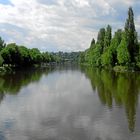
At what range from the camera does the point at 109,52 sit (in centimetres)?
12000

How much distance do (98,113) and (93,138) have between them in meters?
9.16

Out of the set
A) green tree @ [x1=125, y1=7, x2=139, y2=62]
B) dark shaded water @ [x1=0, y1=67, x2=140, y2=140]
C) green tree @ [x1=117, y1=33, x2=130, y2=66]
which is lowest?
dark shaded water @ [x1=0, y1=67, x2=140, y2=140]

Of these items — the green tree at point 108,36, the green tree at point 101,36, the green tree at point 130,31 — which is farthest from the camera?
the green tree at point 101,36

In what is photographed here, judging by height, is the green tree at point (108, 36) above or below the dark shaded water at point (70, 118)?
above

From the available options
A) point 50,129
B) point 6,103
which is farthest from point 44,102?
point 50,129

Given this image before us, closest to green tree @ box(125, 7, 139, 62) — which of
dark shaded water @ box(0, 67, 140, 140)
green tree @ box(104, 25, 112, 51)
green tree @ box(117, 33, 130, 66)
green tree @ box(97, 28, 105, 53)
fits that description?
green tree @ box(117, 33, 130, 66)

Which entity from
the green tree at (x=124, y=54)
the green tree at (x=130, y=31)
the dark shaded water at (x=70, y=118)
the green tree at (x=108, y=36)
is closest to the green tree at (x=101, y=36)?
the green tree at (x=108, y=36)

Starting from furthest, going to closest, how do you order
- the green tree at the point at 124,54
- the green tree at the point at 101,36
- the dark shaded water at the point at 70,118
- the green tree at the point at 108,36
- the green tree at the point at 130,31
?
the green tree at the point at 101,36
the green tree at the point at 108,36
the green tree at the point at 130,31
the green tree at the point at 124,54
the dark shaded water at the point at 70,118

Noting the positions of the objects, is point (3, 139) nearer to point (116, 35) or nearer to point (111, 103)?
point (111, 103)

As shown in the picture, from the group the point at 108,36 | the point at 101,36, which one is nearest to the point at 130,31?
the point at 108,36

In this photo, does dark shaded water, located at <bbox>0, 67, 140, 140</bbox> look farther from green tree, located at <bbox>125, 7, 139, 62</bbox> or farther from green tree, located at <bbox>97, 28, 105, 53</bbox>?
green tree, located at <bbox>97, 28, 105, 53</bbox>

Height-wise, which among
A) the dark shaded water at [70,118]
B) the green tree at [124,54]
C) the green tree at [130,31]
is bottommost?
the dark shaded water at [70,118]

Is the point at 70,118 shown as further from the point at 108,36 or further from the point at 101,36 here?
the point at 101,36

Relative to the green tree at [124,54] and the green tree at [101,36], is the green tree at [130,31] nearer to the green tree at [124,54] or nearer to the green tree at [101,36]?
the green tree at [124,54]
